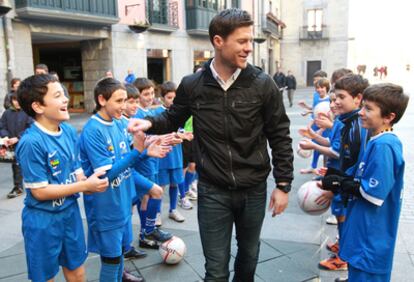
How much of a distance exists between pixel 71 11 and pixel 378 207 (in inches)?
507

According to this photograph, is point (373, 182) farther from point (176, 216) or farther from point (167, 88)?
point (167, 88)

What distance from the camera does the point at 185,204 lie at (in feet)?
18.4

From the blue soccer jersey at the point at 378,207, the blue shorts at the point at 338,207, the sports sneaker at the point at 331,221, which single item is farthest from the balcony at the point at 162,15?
the blue soccer jersey at the point at 378,207

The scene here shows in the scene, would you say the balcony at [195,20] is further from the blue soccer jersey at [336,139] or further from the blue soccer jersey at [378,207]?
the blue soccer jersey at [378,207]

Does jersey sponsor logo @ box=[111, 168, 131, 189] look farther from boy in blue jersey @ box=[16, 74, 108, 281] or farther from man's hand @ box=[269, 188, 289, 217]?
man's hand @ box=[269, 188, 289, 217]

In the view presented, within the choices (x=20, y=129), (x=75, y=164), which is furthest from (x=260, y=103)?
(x=20, y=129)

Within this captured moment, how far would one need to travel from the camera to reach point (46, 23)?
12719 mm

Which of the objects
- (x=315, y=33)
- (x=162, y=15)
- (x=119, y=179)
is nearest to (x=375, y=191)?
(x=119, y=179)

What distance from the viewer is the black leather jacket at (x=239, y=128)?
2527mm

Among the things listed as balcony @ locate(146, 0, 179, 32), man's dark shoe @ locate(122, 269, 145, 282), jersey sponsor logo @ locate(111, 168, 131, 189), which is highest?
balcony @ locate(146, 0, 179, 32)

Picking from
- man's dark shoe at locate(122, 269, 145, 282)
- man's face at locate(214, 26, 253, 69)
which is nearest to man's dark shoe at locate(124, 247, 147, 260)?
man's dark shoe at locate(122, 269, 145, 282)

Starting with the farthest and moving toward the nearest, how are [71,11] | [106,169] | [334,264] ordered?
1. [71,11]
2. [334,264]
3. [106,169]

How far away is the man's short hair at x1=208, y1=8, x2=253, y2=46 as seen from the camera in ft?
7.96

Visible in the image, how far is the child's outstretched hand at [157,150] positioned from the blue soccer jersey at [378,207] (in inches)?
54.3
